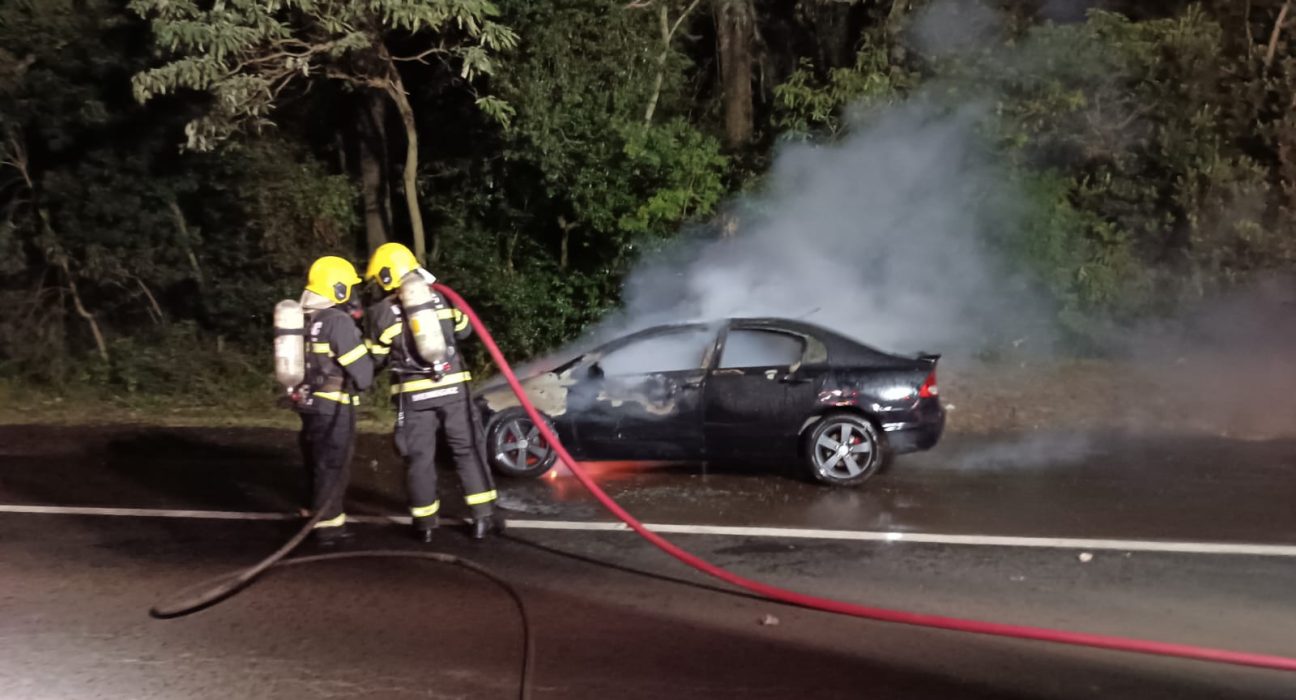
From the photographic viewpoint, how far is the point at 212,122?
12406mm

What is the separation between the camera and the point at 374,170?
15352 millimetres

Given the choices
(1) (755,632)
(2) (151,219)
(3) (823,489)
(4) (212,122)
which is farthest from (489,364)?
(1) (755,632)

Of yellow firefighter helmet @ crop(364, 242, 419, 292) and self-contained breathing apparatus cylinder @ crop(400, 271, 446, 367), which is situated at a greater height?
yellow firefighter helmet @ crop(364, 242, 419, 292)

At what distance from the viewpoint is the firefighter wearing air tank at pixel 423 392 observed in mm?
6832

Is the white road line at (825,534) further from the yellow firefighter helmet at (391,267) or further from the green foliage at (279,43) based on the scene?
the green foliage at (279,43)

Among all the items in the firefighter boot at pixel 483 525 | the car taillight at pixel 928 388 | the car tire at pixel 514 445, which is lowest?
the firefighter boot at pixel 483 525

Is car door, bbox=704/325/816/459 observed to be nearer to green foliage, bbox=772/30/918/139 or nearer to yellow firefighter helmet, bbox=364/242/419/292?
yellow firefighter helmet, bbox=364/242/419/292

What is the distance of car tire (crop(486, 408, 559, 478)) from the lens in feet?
28.5

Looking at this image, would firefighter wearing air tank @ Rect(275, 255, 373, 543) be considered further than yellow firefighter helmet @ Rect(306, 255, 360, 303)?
No

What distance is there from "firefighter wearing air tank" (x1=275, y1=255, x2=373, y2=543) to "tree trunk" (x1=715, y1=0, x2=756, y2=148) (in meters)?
8.12

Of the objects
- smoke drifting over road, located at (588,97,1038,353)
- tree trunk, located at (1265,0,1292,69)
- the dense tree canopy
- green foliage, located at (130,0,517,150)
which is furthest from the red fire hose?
tree trunk, located at (1265,0,1292,69)

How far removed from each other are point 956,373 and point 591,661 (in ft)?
26.7

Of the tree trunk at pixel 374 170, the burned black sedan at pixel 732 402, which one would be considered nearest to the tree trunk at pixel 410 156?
the tree trunk at pixel 374 170

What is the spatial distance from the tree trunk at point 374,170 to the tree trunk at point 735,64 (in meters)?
4.61
